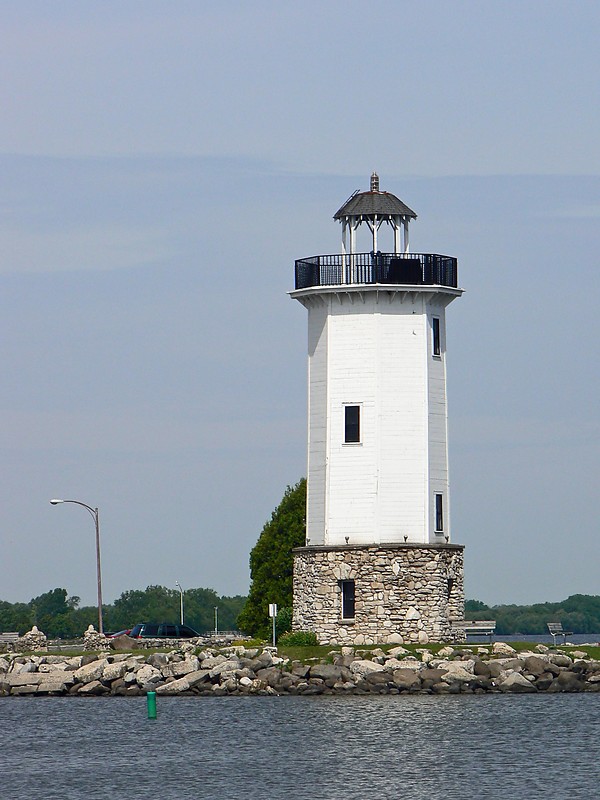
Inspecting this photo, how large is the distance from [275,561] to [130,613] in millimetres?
60152

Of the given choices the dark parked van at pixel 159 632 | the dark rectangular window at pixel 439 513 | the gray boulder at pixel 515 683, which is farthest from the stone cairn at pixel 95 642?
the gray boulder at pixel 515 683

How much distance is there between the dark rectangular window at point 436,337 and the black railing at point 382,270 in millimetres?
1390

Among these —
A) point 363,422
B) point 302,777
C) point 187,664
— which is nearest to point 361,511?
point 363,422

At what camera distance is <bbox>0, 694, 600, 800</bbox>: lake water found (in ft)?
152

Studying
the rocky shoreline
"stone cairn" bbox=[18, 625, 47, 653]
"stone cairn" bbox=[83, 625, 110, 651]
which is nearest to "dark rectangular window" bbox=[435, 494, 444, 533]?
the rocky shoreline

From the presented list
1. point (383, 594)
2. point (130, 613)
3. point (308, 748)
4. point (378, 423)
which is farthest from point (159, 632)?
point (130, 613)

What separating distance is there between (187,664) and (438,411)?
12.8 metres

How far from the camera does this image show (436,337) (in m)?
70.6

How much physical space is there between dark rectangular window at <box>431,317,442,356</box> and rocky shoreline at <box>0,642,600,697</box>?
1094 cm

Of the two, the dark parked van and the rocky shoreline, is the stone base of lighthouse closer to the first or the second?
the rocky shoreline

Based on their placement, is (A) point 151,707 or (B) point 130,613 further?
(B) point 130,613

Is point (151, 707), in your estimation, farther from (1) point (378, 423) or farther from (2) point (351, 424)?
(1) point (378, 423)

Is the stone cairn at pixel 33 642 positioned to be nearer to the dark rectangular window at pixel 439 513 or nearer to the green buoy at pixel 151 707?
the dark rectangular window at pixel 439 513

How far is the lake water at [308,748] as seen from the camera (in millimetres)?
46344
